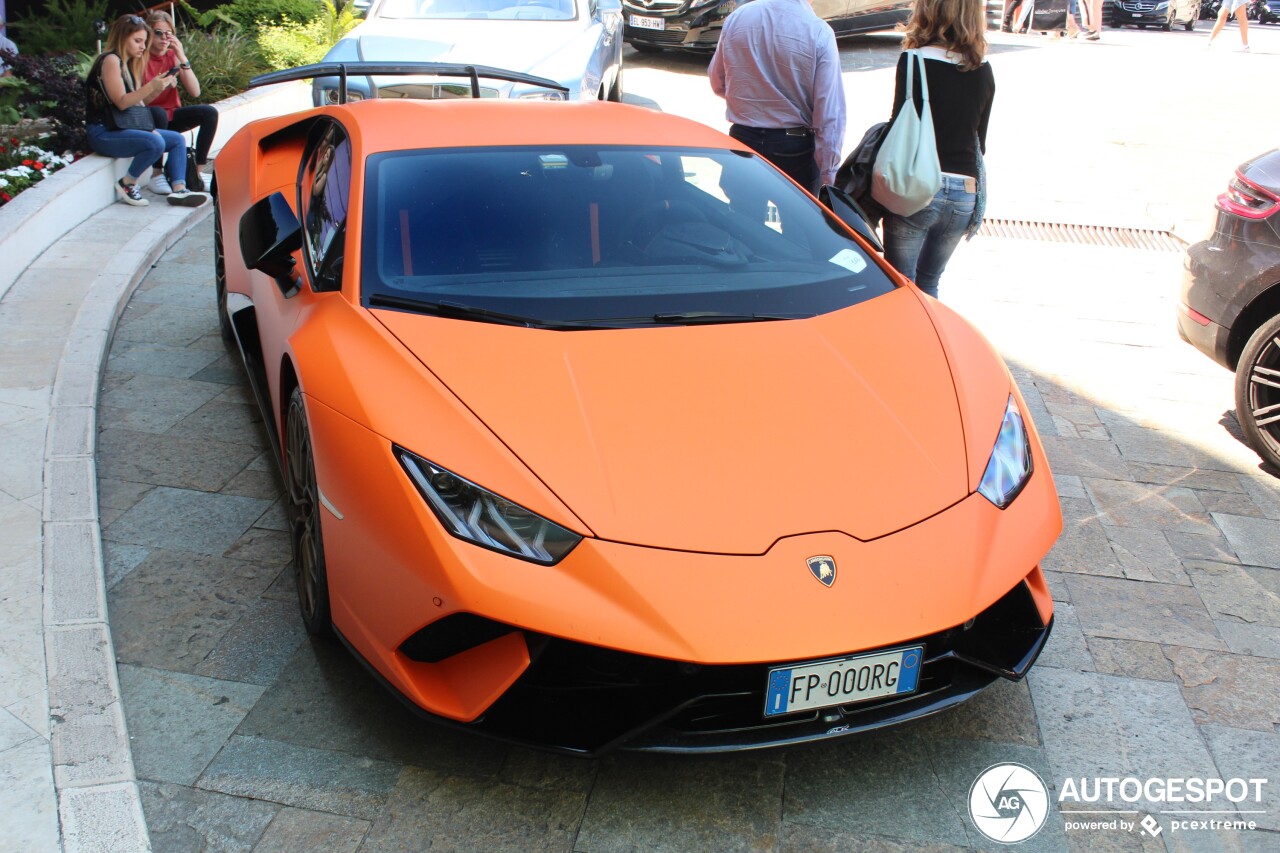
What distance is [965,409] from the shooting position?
298 centimetres

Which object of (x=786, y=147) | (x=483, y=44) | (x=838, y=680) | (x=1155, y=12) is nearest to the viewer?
(x=838, y=680)

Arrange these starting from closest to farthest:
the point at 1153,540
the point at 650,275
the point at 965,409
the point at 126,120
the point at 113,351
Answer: the point at 965,409 → the point at 650,275 → the point at 1153,540 → the point at 113,351 → the point at 126,120

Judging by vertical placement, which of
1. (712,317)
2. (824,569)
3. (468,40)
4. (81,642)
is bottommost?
(81,642)

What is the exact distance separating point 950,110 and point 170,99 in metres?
5.72

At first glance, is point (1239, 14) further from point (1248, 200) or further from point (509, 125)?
point (509, 125)

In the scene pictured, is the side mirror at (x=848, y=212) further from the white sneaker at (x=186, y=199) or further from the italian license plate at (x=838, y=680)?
the white sneaker at (x=186, y=199)

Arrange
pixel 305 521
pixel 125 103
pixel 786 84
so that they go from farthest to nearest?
pixel 125 103
pixel 786 84
pixel 305 521

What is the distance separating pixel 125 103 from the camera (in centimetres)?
734

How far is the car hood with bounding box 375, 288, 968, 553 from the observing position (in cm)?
254

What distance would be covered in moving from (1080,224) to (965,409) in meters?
6.02

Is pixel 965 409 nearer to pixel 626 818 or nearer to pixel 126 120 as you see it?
pixel 626 818

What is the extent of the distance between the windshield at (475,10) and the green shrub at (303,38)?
7.57 feet

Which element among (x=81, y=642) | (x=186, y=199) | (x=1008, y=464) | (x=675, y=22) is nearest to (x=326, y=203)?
(x=81, y=642)

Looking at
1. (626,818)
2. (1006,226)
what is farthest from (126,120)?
(626,818)
